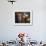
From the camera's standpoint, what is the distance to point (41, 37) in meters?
4.96

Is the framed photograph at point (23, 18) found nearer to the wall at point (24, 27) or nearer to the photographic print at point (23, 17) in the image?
the photographic print at point (23, 17)

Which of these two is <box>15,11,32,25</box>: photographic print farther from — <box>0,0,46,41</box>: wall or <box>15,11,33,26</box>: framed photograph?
<box>0,0,46,41</box>: wall

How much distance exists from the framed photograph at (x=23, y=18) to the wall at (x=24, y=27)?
15 centimetres

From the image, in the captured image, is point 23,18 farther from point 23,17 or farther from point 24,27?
point 24,27

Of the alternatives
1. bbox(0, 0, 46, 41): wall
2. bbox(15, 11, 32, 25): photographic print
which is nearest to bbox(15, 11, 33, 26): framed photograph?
bbox(15, 11, 32, 25): photographic print

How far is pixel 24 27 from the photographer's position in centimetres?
497

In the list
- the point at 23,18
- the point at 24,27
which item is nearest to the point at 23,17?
the point at 23,18

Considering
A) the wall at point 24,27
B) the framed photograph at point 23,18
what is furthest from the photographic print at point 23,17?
the wall at point 24,27

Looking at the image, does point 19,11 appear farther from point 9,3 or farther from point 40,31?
point 40,31

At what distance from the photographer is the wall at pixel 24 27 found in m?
4.95

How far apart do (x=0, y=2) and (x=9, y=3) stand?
1.15 ft

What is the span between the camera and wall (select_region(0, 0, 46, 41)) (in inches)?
195

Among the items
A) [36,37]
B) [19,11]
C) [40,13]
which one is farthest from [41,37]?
[19,11]

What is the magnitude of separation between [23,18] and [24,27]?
0.36m
